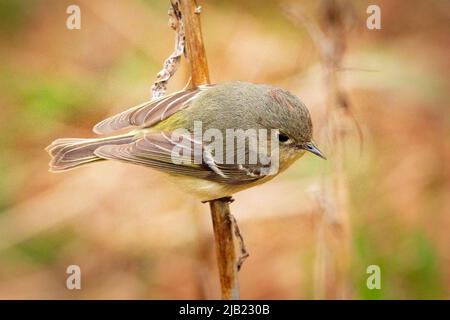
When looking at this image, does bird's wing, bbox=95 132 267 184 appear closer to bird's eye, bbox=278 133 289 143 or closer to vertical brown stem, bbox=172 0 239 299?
bird's eye, bbox=278 133 289 143

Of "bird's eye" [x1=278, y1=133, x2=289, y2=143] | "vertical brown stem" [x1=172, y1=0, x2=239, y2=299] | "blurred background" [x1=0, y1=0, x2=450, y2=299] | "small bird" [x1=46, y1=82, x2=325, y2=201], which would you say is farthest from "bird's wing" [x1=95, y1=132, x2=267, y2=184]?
"blurred background" [x1=0, y1=0, x2=450, y2=299]

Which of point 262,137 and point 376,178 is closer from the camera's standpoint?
point 262,137

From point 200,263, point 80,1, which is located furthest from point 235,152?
point 80,1

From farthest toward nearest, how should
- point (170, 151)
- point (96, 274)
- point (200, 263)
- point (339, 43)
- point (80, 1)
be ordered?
point (80, 1) → point (96, 274) → point (200, 263) → point (170, 151) → point (339, 43)

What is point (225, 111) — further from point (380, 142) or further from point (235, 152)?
point (380, 142)

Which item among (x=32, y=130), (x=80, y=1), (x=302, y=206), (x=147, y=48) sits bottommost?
(x=302, y=206)
